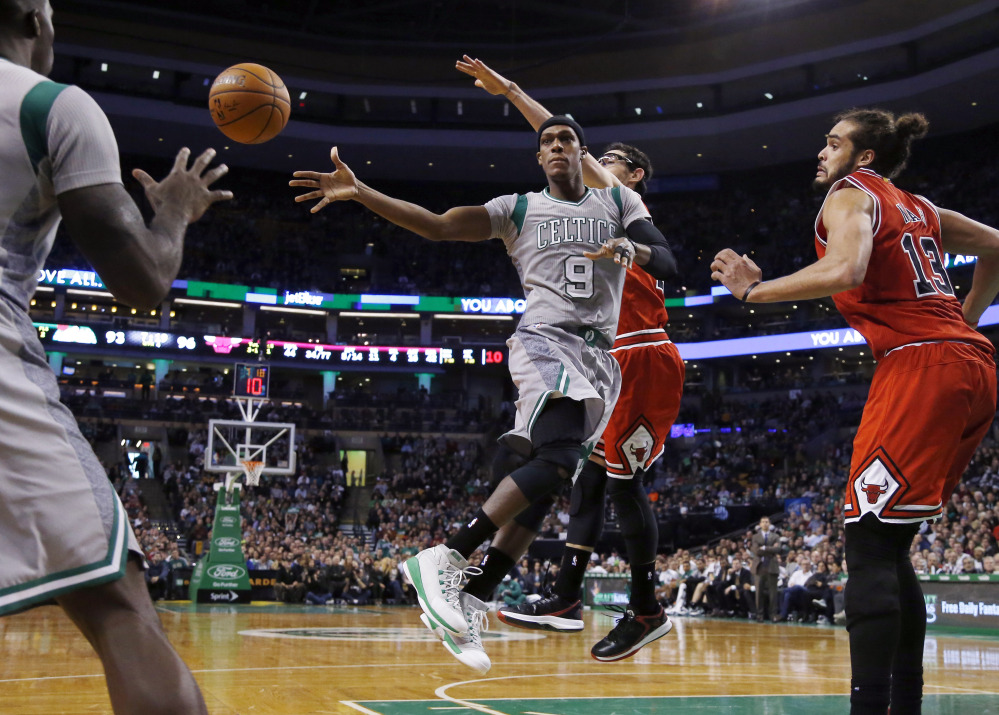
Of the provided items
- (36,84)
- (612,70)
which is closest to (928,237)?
(36,84)

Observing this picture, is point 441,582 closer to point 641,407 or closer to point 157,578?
point 641,407

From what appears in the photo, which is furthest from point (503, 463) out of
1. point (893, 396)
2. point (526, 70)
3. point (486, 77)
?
point (893, 396)

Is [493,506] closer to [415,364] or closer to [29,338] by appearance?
[29,338]

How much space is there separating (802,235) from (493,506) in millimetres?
39848

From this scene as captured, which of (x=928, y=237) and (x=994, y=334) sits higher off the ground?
(x=994, y=334)

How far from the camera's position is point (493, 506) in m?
4.59

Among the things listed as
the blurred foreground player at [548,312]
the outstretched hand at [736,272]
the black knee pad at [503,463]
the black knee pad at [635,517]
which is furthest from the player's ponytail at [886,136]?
the black knee pad at [503,463]

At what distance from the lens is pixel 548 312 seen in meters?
5.04

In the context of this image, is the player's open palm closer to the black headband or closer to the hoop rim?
the black headband

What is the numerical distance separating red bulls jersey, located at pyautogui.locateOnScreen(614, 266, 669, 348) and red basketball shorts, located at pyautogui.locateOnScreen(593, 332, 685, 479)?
0.05 meters

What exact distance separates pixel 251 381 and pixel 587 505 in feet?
58.9

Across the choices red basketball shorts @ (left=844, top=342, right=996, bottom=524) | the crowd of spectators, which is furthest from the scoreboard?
red basketball shorts @ (left=844, top=342, right=996, bottom=524)

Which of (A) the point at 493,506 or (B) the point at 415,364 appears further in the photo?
(B) the point at 415,364

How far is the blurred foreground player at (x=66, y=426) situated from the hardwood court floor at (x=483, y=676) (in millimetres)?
3169
